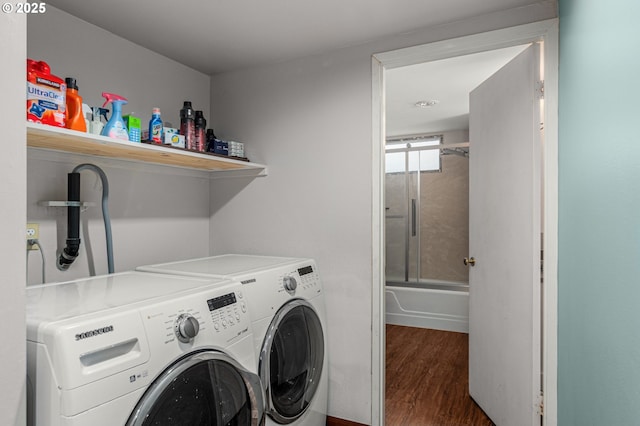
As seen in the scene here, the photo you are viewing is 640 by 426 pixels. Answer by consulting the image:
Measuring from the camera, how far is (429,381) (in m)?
2.76

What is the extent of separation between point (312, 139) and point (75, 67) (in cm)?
125

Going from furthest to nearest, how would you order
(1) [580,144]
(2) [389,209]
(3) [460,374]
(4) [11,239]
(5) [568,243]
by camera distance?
(2) [389,209] < (3) [460,374] < (5) [568,243] < (1) [580,144] < (4) [11,239]

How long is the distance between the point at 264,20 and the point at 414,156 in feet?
10.5

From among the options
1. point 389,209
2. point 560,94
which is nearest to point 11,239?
point 560,94

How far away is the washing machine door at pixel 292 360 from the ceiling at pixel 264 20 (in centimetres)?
139

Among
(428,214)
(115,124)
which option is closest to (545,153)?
(115,124)

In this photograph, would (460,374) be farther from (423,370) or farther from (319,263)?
(319,263)

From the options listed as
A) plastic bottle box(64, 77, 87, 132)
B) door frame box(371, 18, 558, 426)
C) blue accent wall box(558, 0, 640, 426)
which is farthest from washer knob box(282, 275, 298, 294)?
blue accent wall box(558, 0, 640, 426)

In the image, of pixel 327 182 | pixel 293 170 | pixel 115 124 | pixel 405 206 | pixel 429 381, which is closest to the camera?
pixel 115 124

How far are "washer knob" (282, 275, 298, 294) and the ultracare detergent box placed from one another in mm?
1112

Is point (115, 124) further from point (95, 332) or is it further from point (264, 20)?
point (95, 332)

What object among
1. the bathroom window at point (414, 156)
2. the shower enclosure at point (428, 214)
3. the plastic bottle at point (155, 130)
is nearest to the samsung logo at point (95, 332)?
the plastic bottle at point (155, 130)

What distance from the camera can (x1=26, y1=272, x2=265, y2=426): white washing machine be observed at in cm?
90

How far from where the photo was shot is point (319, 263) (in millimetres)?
2215
